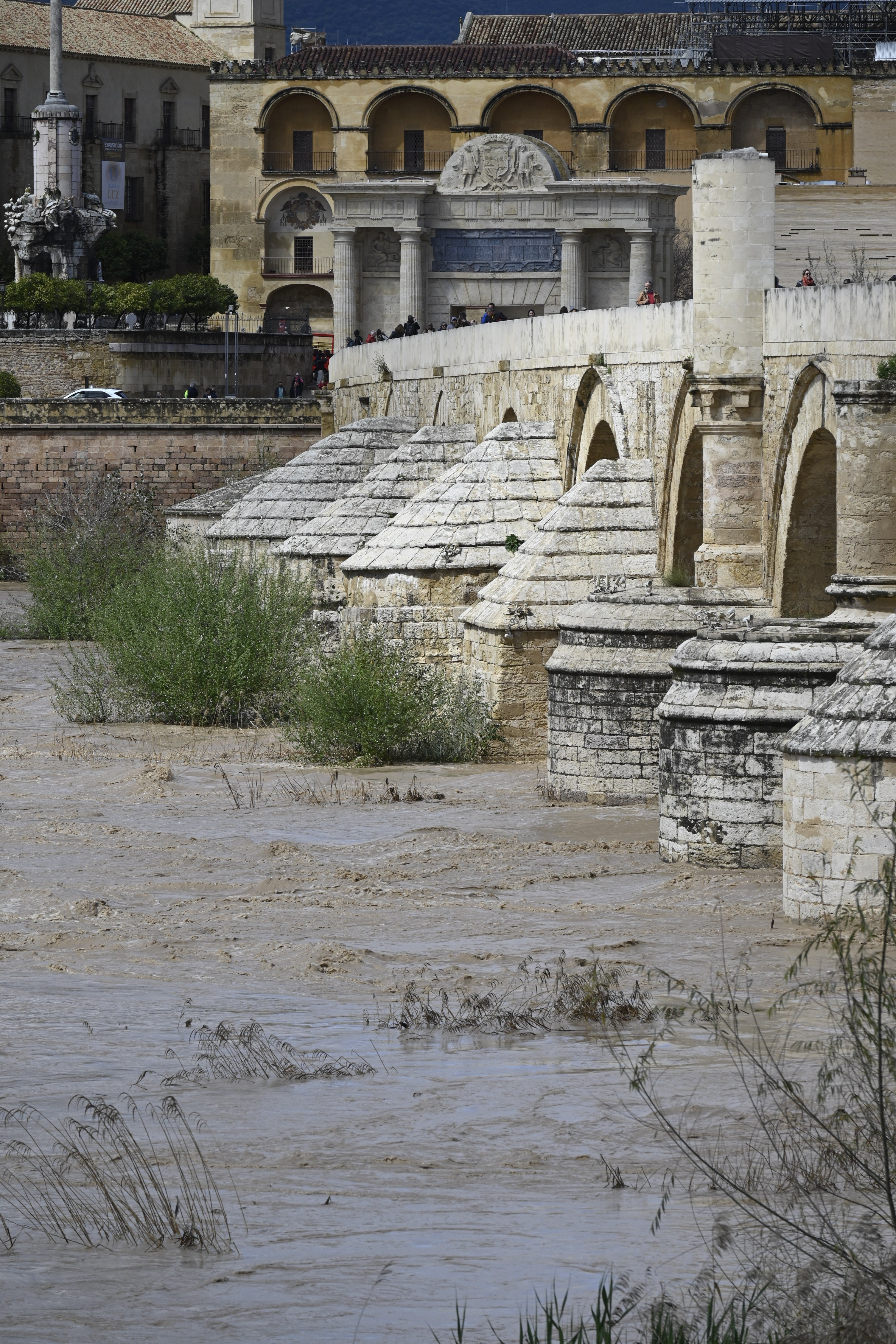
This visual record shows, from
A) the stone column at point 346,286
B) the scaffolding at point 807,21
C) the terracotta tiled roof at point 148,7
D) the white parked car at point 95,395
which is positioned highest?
the terracotta tiled roof at point 148,7

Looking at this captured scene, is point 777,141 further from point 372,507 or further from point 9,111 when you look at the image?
point 372,507

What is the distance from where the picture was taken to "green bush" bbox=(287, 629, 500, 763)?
58.3 ft

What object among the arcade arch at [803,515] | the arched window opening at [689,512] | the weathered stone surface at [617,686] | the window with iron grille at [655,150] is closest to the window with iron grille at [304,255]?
the window with iron grille at [655,150]

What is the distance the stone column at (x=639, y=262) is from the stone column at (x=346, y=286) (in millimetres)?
4564

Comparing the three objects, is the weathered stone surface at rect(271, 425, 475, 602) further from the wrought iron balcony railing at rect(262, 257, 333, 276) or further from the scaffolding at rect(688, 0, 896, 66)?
the scaffolding at rect(688, 0, 896, 66)

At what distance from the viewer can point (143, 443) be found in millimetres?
40656

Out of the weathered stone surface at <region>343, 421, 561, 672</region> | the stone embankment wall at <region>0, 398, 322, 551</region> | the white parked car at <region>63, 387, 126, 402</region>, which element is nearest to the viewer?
the weathered stone surface at <region>343, 421, 561, 672</region>

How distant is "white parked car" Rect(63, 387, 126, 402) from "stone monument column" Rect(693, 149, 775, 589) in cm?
2647

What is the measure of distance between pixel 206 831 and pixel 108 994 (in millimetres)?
4774

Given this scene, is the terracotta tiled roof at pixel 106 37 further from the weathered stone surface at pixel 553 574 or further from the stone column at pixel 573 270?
the weathered stone surface at pixel 553 574

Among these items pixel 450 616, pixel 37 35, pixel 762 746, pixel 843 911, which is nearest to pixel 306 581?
pixel 450 616

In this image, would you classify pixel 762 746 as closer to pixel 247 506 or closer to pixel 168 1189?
pixel 168 1189

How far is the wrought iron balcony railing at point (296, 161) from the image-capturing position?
55.8 metres

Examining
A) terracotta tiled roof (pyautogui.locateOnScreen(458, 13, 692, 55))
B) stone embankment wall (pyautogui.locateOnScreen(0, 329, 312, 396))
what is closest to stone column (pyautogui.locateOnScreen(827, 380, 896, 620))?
stone embankment wall (pyautogui.locateOnScreen(0, 329, 312, 396))
